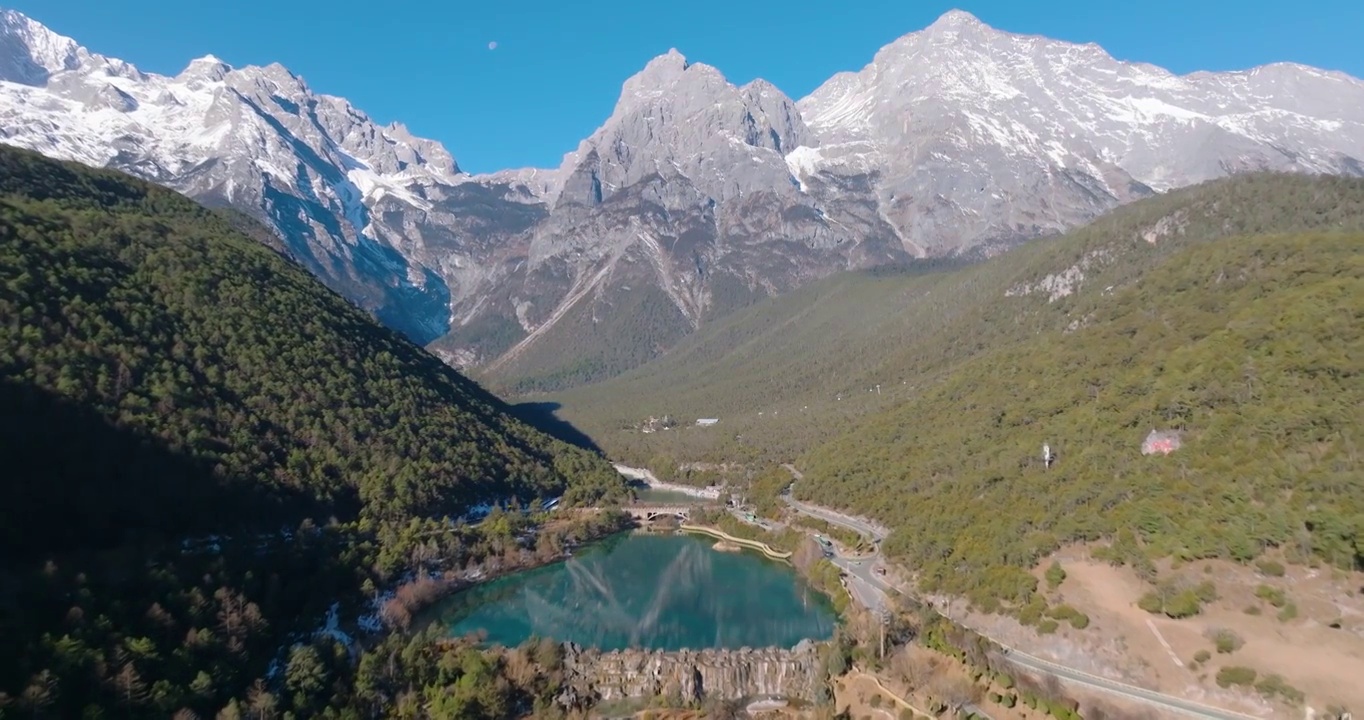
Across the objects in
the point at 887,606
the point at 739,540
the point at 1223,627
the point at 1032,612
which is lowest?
the point at 887,606

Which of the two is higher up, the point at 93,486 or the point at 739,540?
the point at 93,486

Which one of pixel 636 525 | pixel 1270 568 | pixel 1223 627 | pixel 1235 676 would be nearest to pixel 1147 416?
pixel 1270 568

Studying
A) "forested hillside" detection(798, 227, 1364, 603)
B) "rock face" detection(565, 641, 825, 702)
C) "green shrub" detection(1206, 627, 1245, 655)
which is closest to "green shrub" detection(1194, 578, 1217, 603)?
"green shrub" detection(1206, 627, 1245, 655)

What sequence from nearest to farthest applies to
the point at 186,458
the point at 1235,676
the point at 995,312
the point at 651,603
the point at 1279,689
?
the point at 1279,689 < the point at 1235,676 < the point at 186,458 < the point at 651,603 < the point at 995,312

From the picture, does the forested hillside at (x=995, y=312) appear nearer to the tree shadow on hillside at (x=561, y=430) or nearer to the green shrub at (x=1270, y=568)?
the tree shadow on hillside at (x=561, y=430)

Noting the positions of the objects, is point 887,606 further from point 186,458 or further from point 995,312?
point 995,312

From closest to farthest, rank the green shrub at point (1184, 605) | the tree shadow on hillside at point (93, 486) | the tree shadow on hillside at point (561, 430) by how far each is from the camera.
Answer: the green shrub at point (1184, 605)
the tree shadow on hillside at point (93, 486)
the tree shadow on hillside at point (561, 430)

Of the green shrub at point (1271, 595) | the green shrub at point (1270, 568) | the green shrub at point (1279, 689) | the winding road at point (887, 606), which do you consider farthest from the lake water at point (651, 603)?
the green shrub at point (1270, 568)
